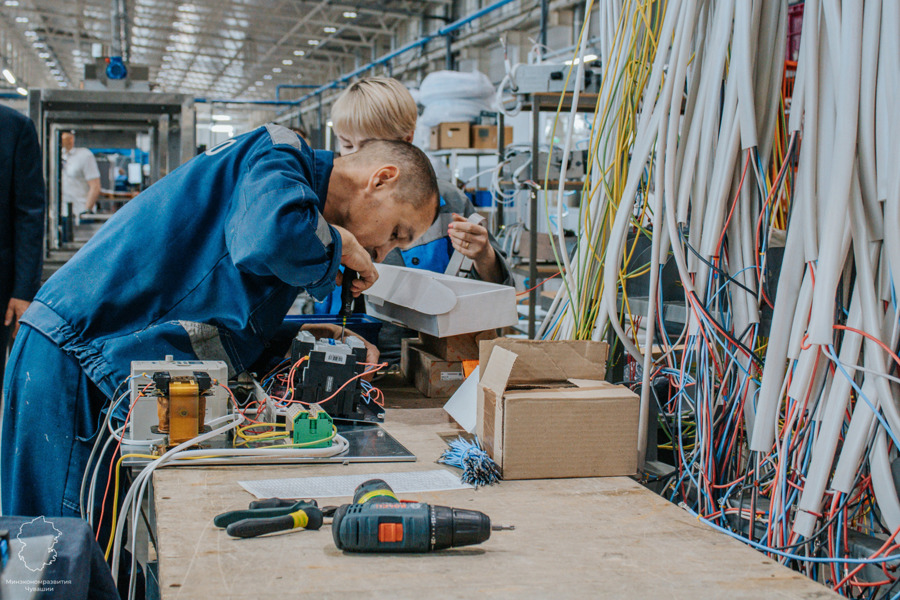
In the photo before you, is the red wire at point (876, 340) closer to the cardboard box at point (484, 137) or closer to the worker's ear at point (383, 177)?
the worker's ear at point (383, 177)

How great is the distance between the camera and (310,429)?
108 cm

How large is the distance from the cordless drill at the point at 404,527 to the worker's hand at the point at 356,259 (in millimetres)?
553

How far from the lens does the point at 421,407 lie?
4.76ft

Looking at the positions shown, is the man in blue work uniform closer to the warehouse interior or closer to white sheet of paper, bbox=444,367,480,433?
the warehouse interior

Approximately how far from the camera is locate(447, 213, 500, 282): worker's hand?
182 centimetres

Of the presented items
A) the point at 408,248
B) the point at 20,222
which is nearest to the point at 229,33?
the point at 20,222

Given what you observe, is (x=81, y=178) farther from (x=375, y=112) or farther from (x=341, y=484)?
(x=341, y=484)

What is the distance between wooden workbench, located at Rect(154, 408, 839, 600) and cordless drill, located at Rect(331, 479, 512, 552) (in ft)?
0.04

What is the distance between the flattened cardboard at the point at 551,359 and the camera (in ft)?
3.68

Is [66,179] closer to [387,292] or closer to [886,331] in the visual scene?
[387,292]

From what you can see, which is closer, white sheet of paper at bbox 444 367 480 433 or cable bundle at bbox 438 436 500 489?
cable bundle at bbox 438 436 500 489

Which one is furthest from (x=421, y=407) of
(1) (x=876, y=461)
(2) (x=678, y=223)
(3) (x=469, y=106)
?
(3) (x=469, y=106)

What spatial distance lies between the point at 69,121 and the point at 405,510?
11.3ft

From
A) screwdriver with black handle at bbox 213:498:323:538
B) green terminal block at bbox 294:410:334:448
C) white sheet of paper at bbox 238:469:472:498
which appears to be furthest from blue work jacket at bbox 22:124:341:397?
screwdriver with black handle at bbox 213:498:323:538
